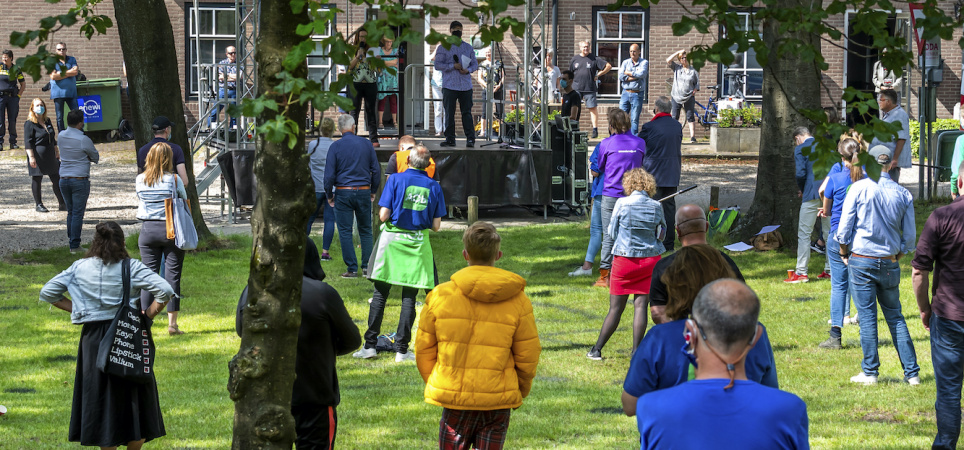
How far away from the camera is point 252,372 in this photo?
140 inches

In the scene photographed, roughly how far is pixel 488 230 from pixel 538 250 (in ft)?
26.5

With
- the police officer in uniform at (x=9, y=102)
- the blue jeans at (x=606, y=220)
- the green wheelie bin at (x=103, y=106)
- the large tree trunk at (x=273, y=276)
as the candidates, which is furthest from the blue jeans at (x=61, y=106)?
the large tree trunk at (x=273, y=276)

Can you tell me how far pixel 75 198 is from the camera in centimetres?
1216

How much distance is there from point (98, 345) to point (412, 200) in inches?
115

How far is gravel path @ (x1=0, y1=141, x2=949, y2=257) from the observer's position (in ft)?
45.5

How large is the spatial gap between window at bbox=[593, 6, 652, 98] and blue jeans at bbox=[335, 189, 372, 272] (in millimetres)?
13973

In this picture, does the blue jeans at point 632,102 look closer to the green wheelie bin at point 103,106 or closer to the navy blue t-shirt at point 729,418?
the green wheelie bin at point 103,106

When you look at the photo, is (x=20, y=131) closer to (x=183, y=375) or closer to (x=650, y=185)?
(x=183, y=375)

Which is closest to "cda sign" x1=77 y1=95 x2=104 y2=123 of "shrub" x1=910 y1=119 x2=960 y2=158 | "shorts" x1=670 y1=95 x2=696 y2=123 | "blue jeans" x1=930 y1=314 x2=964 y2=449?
"shorts" x1=670 y1=95 x2=696 y2=123

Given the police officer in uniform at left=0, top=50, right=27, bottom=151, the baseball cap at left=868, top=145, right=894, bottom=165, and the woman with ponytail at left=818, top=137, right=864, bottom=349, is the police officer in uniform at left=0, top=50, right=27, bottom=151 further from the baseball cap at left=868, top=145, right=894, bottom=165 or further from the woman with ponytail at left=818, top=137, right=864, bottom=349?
the baseball cap at left=868, top=145, right=894, bottom=165

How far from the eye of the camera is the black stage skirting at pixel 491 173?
49.4 ft

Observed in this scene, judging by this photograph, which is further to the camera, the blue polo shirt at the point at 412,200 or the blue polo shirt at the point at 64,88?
the blue polo shirt at the point at 64,88

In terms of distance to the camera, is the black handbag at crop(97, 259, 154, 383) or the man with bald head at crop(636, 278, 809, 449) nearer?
the man with bald head at crop(636, 278, 809, 449)

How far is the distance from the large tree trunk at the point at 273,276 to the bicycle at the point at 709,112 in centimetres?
2051
